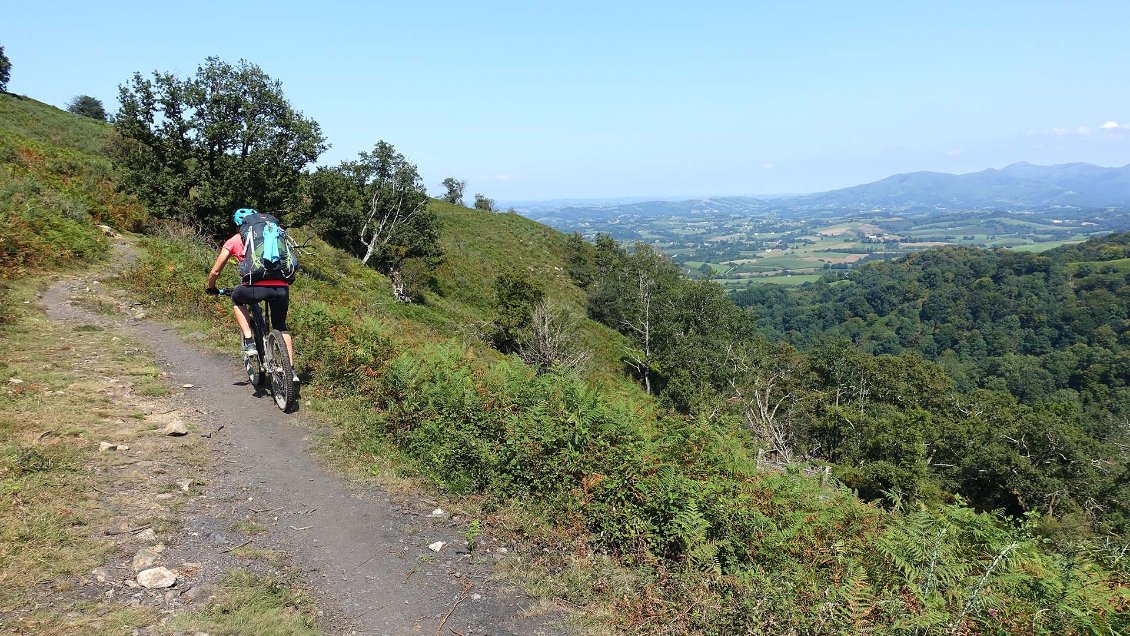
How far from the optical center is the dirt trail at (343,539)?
3666 mm

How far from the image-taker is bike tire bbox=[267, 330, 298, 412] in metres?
6.96

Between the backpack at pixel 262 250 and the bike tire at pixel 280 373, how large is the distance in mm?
838

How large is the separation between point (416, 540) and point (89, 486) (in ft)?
9.63

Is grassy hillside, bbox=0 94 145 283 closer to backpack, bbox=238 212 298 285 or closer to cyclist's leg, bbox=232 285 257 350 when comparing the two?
cyclist's leg, bbox=232 285 257 350

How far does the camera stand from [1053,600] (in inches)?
139

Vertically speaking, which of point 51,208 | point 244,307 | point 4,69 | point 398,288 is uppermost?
point 4,69

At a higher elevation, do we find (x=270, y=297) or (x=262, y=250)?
(x=262, y=250)

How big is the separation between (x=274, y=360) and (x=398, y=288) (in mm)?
22102

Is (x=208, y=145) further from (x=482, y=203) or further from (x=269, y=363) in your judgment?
(x=482, y=203)

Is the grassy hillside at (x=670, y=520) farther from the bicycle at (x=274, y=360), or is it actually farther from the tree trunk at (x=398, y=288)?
the tree trunk at (x=398, y=288)

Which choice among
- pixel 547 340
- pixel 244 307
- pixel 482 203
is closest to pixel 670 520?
pixel 244 307

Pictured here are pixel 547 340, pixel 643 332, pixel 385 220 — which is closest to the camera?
pixel 547 340

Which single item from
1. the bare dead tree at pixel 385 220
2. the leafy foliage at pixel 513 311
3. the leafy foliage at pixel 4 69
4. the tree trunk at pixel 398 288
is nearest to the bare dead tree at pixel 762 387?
the leafy foliage at pixel 513 311

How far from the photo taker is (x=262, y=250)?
6.66 meters
